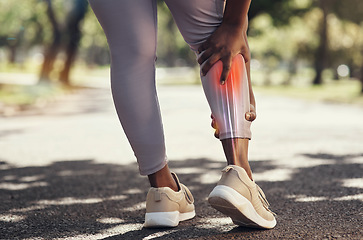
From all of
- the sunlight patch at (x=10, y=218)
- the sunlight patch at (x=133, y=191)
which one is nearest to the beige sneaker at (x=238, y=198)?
the sunlight patch at (x=10, y=218)

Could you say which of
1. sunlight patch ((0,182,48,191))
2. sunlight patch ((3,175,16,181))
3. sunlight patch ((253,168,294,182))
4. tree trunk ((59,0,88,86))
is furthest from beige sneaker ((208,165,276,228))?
tree trunk ((59,0,88,86))

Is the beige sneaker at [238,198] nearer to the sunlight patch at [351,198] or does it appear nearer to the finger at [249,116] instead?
the finger at [249,116]

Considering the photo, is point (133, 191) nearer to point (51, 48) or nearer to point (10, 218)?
point (10, 218)

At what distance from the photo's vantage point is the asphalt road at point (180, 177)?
2424 mm

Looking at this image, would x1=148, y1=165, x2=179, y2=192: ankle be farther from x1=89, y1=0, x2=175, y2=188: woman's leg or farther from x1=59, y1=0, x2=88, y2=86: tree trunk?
x1=59, y1=0, x2=88, y2=86: tree trunk

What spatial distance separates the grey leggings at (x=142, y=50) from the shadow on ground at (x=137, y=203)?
0.42 m

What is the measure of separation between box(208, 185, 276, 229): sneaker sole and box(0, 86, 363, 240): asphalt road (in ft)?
0.27

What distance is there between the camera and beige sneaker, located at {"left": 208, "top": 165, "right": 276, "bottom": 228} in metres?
2.12

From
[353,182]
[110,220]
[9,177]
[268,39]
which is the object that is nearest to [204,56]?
[110,220]

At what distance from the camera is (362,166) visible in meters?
4.27

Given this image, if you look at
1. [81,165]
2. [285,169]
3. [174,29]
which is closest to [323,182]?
[285,169]

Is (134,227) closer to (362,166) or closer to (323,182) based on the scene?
(323,182)

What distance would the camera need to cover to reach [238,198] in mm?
2125

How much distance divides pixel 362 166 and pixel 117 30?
9.08ft
